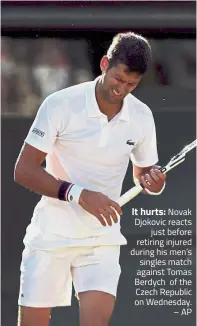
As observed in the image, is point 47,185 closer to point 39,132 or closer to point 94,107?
point 39,132

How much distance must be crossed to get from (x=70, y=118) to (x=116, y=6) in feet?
4.12

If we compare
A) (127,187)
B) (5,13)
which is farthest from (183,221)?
(5,13)

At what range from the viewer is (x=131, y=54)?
15.1 feet

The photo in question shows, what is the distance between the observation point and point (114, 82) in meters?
4.62

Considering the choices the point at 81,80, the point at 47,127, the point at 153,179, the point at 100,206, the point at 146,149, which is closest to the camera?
the point at 100,206

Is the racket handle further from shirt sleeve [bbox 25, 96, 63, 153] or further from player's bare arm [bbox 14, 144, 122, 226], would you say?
shirt sleeve [bbox 25, 96, 63, 153]

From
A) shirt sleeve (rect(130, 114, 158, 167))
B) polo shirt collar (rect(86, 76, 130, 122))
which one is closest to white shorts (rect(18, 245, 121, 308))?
shirt sleeve (rect(130, 114, 158, 167))

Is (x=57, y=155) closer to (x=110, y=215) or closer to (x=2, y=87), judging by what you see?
(x=110, y=215)

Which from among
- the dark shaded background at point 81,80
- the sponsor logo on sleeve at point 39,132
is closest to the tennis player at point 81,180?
the sponsor logo on sleeve at point 39,132

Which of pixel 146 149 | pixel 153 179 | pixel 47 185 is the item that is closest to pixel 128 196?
pixel 153 179

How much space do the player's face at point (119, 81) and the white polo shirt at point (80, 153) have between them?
0.13 meters

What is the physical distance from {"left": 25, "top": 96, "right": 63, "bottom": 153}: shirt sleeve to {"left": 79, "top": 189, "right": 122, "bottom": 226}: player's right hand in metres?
0.26

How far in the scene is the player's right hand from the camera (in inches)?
180

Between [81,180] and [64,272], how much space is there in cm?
41
